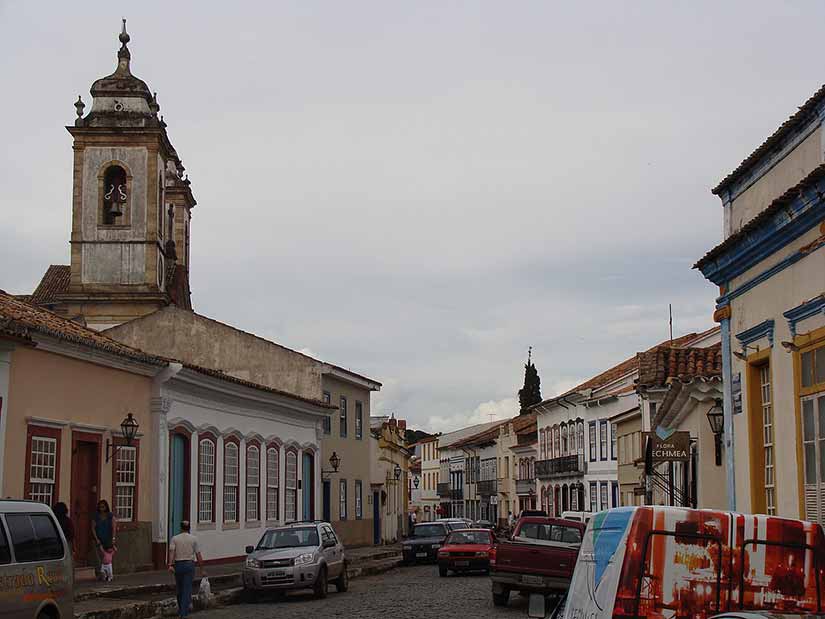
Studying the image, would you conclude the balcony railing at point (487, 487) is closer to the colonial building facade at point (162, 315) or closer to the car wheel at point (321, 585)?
the colonial building facade at point (162, 315)

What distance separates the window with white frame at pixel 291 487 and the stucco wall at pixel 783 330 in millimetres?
24164

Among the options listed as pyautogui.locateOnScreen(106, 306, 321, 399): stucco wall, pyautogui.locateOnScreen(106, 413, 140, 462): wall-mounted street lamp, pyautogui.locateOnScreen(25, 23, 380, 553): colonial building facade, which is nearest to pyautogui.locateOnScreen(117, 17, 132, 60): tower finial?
pyautogui.locateOnScreen(25, 23, 380, 553): colonial building facade

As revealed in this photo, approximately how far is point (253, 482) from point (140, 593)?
13.7m

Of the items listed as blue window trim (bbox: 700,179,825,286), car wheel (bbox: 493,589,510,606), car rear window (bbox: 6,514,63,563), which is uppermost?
blue window trim (bbox: 700,179,825,286)

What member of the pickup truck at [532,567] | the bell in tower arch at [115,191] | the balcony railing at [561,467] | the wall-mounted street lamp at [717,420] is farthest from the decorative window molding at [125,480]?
the balcony railing at [561,467]

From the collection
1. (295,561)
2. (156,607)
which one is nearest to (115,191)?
(295,561)

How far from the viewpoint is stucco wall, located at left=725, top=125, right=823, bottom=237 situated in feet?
48.8

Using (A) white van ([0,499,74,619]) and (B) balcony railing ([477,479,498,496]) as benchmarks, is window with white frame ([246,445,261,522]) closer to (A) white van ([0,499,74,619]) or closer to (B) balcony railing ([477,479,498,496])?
(A) white van ([0,499,74,619])

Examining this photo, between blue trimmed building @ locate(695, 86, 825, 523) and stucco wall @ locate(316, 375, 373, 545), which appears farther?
stucco wall @ locate(316, 375, 373, 545)

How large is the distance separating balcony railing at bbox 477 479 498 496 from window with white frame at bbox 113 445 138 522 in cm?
6932

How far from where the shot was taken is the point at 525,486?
85.4m

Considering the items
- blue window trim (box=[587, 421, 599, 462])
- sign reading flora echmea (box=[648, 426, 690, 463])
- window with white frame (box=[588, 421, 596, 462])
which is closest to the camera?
sign reading flora echmea (box=[648, 426, 690, 463])

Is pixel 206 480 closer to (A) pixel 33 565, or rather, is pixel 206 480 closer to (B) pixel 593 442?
(A) pixel 33 565

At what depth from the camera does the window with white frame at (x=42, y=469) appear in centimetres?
2344
